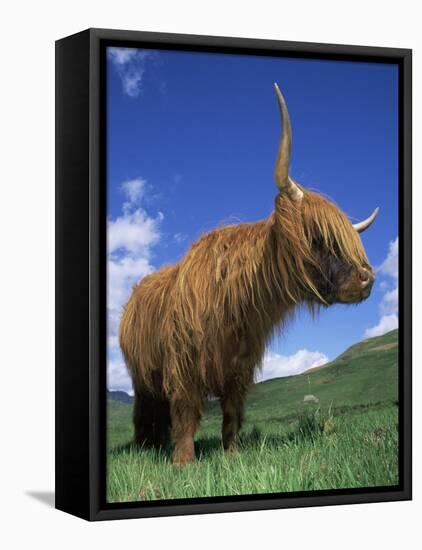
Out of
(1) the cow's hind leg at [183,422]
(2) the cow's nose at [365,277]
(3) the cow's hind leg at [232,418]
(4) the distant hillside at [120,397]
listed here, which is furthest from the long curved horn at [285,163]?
(4) the distant hillside at [120,397]

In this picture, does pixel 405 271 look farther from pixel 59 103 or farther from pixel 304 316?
pixel 59 103

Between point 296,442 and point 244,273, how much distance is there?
951 mm

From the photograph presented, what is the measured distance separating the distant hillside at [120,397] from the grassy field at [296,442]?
0.03 metres

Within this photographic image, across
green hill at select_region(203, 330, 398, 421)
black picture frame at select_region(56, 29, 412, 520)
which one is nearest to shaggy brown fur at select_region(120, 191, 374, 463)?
green hill at select_region(203, 330, 398, 421)

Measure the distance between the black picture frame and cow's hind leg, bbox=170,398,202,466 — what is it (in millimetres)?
320

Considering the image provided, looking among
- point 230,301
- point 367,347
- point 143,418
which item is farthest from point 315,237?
point 143,418

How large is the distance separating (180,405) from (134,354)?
0.38 metres

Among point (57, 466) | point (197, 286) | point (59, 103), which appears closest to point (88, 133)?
point (59, 103)

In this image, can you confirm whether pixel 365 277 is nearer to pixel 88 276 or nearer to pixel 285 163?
pixel 285 163

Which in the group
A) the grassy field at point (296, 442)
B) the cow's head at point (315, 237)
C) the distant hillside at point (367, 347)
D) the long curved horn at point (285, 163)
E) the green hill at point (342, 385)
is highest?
the long curved horn at point (285, 163)

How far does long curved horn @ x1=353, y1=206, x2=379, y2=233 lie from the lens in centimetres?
898

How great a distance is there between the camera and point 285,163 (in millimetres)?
8773

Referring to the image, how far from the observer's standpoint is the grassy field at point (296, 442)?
8.50 meters

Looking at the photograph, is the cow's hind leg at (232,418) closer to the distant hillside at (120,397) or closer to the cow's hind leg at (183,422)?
the cow's hind leg at (183,422)
